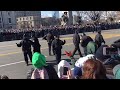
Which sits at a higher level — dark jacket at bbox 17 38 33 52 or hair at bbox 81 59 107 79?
hair at bbox 81 59 107 79

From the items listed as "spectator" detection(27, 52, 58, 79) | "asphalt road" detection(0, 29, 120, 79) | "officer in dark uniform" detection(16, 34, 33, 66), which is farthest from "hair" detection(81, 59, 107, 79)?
"officer in dark uniform" detection(16, 34, 33, 66)

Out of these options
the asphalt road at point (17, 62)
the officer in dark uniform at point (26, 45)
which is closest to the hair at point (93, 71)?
the asphalt road at point (17, 62)

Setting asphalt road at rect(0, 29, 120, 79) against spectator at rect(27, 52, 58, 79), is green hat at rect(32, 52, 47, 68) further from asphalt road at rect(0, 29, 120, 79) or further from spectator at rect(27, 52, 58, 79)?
asphalt road at rect(0, 29, 120, 79)

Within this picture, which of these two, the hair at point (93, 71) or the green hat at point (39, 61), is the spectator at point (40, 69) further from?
the hair at point (93, 71)

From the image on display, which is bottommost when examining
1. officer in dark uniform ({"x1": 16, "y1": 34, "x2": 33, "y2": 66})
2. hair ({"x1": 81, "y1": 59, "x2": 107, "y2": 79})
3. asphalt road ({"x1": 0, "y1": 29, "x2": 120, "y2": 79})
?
asphalt road ({"x1": 0, "y1": 29, "x2": 120, "y2": 79})

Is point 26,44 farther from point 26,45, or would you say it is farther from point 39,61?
point 39,61

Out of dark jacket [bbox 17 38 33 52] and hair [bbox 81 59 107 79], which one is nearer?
hair [bbox 81 59 107 79]
